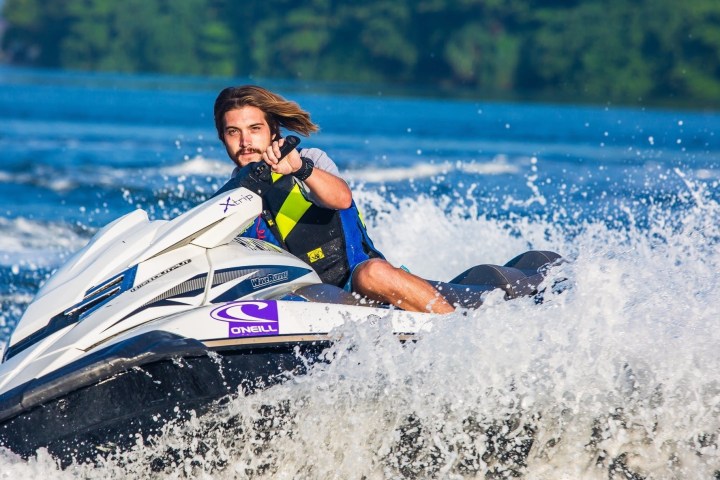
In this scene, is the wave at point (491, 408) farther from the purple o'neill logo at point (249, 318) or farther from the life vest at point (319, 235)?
the life vest at point (319, 235)

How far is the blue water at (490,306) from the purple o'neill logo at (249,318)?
0.71ft

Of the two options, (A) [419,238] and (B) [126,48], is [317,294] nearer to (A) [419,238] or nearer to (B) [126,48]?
(A) [419,238]

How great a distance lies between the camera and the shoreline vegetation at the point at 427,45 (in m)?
41.3

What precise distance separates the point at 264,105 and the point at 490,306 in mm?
1190

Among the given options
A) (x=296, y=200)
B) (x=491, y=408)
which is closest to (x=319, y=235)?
(x=296, y=200)

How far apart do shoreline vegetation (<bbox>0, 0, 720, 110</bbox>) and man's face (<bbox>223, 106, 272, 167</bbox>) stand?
32.1 m

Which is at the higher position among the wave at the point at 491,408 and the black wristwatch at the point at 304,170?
the black wristwatch at the point at 304,170

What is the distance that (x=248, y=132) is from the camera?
4199 millimetres

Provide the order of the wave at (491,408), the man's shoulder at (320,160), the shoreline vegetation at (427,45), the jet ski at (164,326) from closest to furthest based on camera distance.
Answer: the jet ski at (164,326) → the wave at (491,408) → the man's shoulder at (320,160) → the shoreline vegetation at (427,45)

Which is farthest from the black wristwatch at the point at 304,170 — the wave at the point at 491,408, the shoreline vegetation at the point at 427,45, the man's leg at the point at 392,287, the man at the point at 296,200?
the shoreline vegetation at the point at 427,45

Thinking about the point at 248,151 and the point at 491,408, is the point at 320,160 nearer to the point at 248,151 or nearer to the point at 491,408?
the point at 248,151

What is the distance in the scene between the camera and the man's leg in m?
3.94

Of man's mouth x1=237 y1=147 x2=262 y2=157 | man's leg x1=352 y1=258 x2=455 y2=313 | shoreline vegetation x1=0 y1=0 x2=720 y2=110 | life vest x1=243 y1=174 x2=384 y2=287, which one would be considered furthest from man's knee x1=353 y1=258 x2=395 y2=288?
shoreline vegetation x1=0 y1=0 x2=720 y2=110

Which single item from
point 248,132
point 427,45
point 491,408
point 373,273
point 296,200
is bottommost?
point 491,408
